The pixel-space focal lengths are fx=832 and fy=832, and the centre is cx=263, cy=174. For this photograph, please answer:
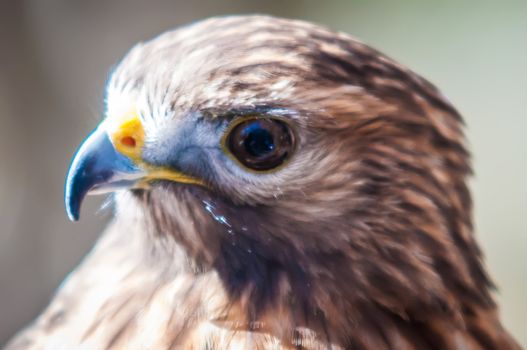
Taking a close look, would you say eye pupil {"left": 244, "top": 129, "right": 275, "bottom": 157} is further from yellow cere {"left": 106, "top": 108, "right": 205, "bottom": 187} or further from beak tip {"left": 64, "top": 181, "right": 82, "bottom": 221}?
beak tip {"left": 64, "top": 181, "right": 82, "bottom": 221}

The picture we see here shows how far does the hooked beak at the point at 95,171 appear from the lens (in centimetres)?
130

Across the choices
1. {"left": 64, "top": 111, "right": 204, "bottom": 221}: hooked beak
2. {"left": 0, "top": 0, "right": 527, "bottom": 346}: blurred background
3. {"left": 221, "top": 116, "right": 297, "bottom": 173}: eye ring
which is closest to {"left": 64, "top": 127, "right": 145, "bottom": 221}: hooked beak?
{"left": 64, "top": 111, "right": 204, "bottom": 221}: hooked beak

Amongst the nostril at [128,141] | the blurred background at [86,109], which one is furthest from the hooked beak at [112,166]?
the blurred background at [86,109]

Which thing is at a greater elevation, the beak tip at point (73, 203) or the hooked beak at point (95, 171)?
the hooked beak at point (95, 171)

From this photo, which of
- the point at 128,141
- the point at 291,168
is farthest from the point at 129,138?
the point at 291,168

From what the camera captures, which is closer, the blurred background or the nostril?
the nostril

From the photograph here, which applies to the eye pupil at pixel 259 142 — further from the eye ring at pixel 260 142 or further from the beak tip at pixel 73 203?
the beak tip at pixel 73 203

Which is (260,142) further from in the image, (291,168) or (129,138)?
(129,138)

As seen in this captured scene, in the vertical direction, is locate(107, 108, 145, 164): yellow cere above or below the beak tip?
above

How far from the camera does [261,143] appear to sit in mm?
1301

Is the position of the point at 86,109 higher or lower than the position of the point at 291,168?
lower

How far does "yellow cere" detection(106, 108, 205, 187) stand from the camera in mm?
1329

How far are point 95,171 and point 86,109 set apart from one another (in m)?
1.68

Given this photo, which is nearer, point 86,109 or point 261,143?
point 261,143
